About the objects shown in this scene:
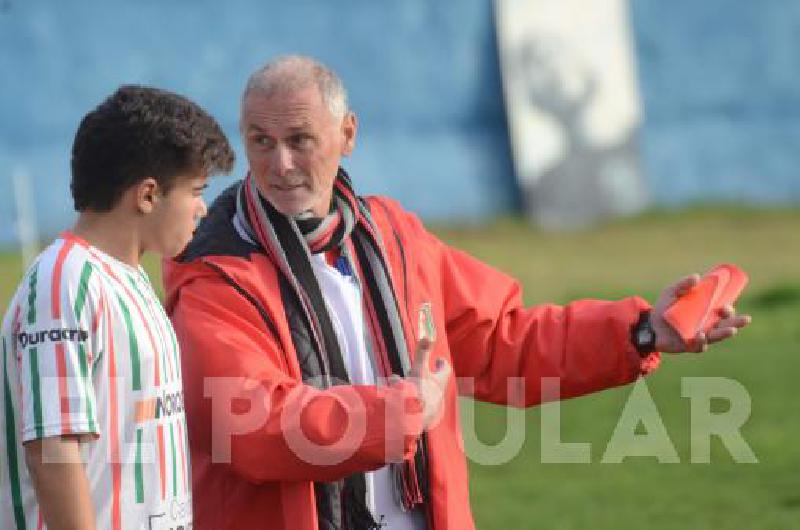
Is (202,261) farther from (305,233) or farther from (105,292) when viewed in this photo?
(105,292)

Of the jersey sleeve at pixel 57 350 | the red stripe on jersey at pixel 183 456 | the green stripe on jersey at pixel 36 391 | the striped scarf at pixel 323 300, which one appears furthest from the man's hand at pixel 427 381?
the green stripe on jersey at pixel 36 391

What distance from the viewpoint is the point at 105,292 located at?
369 cm

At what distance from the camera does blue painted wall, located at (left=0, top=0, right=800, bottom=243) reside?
17234 millimetres

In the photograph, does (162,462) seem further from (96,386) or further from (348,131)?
(348,131)

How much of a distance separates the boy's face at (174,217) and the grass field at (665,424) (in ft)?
13.1

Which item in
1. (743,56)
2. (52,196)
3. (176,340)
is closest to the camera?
(176,340)

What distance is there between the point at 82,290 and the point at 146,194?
29cm

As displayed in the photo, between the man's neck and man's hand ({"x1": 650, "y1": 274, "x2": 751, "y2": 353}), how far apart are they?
1.44 m

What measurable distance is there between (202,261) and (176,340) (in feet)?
1.32

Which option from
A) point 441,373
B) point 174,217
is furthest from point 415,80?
point 174,217

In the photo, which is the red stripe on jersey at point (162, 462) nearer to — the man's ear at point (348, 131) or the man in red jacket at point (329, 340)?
the man in red jacket at point (329, 340)

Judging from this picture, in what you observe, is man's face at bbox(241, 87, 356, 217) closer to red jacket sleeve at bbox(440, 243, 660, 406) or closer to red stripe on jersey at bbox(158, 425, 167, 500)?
red jacket sleeve at bbox(440, 243, 660, 406)

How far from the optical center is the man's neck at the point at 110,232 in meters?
3.80

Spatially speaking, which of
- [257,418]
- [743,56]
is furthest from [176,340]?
[743,56]
